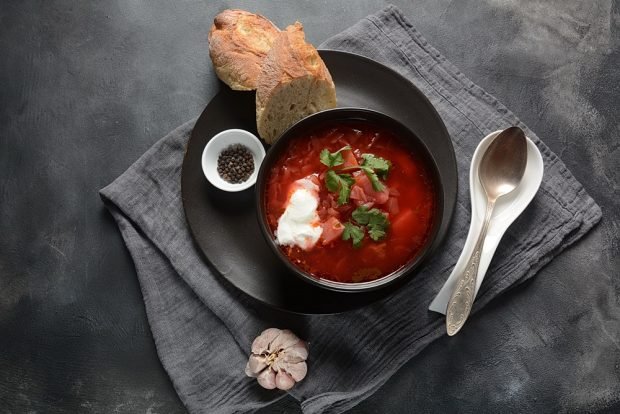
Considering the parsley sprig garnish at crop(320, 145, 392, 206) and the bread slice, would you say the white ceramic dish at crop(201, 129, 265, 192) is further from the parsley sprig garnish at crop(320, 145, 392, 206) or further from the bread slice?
the parsley sprig garnish at crop(320, 145, 392, 206)

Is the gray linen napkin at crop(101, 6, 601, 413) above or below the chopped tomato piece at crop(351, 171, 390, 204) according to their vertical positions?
below

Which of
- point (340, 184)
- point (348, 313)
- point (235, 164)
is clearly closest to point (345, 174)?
point (340, 184)

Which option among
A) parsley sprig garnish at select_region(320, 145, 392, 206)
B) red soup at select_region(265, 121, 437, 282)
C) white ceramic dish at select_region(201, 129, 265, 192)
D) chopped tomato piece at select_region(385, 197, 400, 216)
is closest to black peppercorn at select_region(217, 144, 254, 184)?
white ceramic dish at select_region(201, 129, 265, 192)

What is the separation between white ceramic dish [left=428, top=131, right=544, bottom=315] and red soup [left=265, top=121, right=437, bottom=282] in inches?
18.0

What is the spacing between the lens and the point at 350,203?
3148mm

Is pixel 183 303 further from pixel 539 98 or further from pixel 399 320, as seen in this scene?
pixel 539 98

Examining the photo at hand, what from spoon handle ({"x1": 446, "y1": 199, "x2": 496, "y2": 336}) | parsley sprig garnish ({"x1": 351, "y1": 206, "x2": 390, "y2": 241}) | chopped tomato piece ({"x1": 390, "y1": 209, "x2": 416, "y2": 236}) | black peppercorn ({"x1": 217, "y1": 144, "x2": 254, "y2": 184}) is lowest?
spoon handle ({"x1": 446, "y1": 199, "x2": 496, "y2": 336})

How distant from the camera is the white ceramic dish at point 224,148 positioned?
3503mm

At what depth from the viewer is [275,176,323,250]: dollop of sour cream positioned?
3.13 metres

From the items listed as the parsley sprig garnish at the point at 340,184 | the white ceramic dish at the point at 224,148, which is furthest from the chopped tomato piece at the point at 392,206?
the white ceramic dish at the point at 224,148

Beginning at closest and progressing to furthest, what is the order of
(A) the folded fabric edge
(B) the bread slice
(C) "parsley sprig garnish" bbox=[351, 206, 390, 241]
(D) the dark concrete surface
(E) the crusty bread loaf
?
(C) "parsley sprig garnish" bbox=[351, 206, 390, 241] → (B) the bread slice → (E) the crusty bread loaf → (A) the folded fabric edge → (D) the dark concrete surface

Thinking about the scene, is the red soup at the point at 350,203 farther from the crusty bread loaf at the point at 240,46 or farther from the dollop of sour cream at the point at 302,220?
the crusty bread loaf at the point at 240,46

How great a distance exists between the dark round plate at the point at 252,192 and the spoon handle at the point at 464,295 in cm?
23

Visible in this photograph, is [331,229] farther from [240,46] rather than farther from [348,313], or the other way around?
[240,46]
